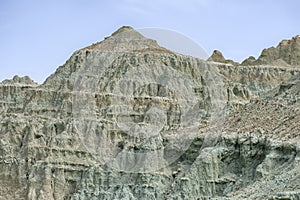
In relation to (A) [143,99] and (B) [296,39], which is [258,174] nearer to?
(A) [143,99]

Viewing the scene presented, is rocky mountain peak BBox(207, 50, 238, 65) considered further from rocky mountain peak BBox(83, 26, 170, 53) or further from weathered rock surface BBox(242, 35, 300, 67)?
rocky mountain peak BBox(83, 26, 170, 53)

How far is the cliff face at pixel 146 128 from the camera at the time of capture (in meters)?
51.4

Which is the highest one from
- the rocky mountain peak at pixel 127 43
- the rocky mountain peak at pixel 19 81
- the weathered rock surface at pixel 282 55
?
the weathered rock surface at pixel 282 55

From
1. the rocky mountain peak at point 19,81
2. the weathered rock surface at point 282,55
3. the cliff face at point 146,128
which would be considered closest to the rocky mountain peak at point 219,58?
the weathered rock surface at point 282,55

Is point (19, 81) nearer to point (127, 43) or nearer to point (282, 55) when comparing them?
point (127, 43)

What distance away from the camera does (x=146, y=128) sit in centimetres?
7988

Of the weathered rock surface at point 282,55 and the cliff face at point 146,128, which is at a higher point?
the weathered rock surface at point 282,55

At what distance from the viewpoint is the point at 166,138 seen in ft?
195

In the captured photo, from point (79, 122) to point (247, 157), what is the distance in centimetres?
3570

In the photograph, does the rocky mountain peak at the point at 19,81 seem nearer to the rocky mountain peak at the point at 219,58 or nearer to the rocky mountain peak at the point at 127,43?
the rocky mountain peak at the point at 127,43

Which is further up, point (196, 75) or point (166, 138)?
point (196, 75)

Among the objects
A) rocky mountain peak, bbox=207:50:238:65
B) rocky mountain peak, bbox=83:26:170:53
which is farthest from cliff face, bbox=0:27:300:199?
rocky mountain peak, bbox=207:50:238:65

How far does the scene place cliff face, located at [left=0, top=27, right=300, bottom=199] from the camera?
5141cm

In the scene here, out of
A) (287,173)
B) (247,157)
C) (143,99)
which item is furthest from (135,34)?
(287,173)
